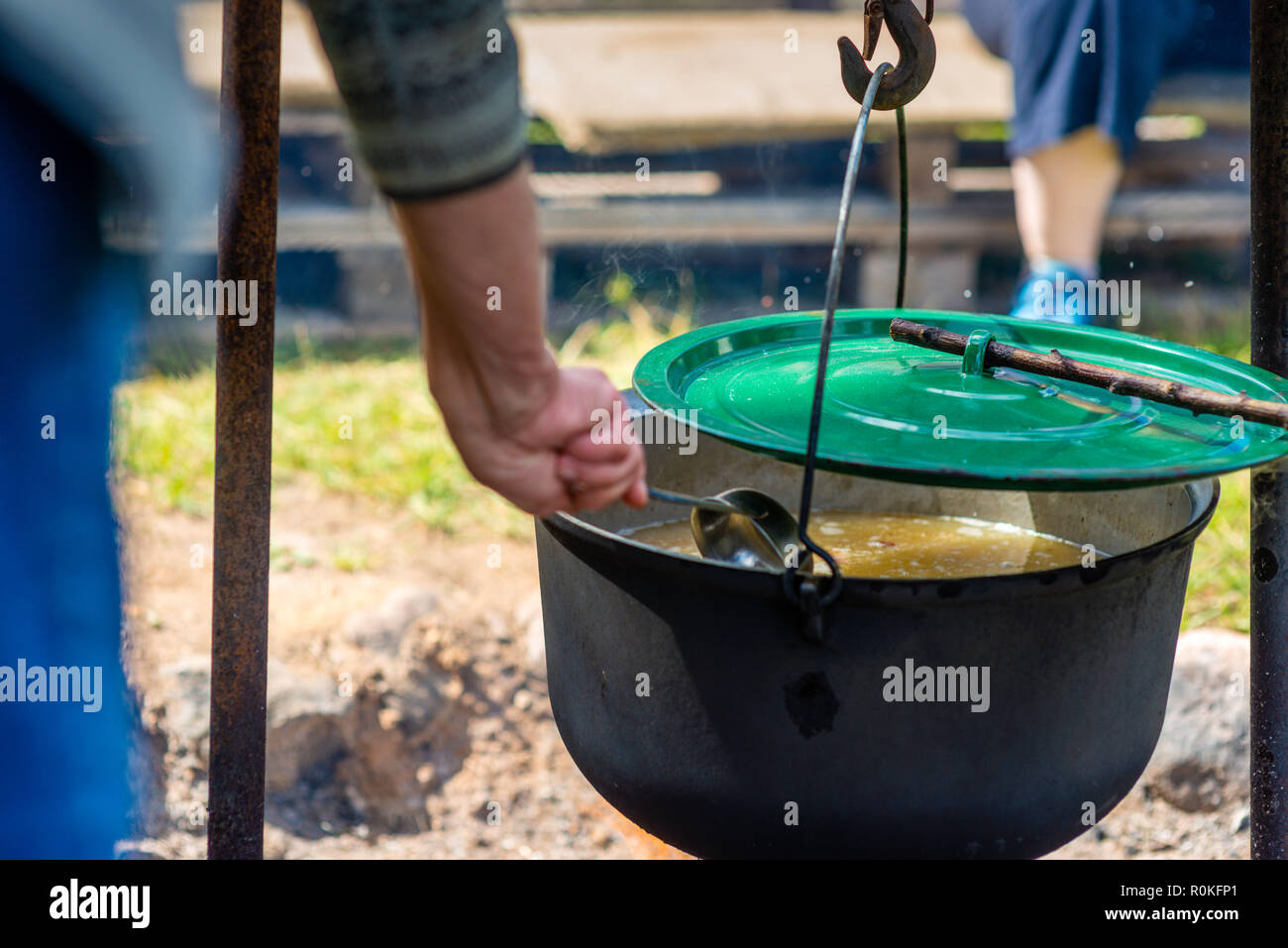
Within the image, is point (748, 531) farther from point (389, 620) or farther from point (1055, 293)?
point (1055, 293)

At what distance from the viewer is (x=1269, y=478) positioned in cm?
193

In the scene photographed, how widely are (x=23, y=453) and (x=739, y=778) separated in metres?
1.13

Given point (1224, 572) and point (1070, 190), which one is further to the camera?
point (1070, 190)

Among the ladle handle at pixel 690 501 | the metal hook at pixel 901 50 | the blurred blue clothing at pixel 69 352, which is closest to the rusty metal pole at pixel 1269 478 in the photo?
the metal hook at pixel 901 50

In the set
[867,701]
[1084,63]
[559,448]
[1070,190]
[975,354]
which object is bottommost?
[867,701]

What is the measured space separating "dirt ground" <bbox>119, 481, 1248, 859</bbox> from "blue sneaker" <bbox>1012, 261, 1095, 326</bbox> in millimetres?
1450

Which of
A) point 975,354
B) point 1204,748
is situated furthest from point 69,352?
point 1204,748

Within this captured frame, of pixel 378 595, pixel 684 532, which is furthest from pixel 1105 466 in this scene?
pixel 378 595

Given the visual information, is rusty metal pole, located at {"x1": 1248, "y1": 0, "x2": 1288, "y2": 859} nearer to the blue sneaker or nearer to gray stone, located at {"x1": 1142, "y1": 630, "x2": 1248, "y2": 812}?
gray stone, located at {"x1": 1142, "y1": 630, "x2": 1248, "y2": 812}

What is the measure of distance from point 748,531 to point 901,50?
0.68 m

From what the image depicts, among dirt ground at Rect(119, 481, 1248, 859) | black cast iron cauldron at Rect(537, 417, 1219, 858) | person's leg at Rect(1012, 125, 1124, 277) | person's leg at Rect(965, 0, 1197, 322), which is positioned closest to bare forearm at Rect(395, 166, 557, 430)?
black cast iron cauldron at Rect(537, 417, 1219, 858)

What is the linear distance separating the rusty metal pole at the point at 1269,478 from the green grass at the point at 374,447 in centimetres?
126

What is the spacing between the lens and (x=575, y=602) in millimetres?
1778
